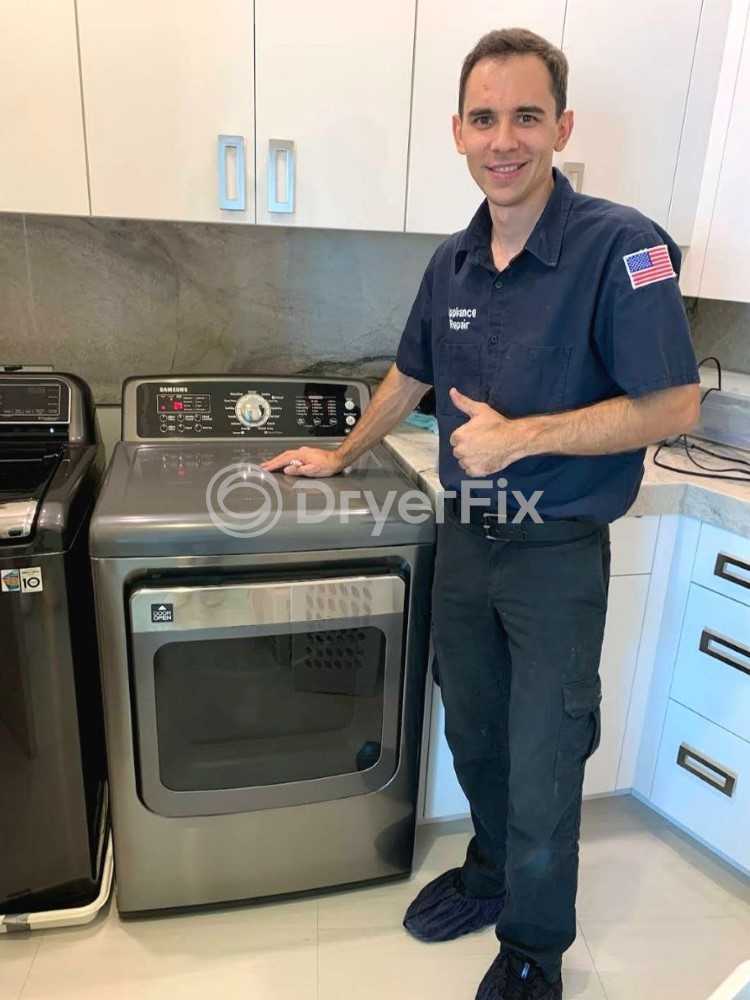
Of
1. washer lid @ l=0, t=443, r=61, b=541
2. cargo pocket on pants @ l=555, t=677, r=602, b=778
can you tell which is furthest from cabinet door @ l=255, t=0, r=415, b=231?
cargo pocket on pants @ l=555, t=677, r=602, b=778

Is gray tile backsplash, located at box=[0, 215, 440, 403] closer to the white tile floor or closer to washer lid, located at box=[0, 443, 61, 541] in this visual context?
washer lid, located at box=[0, 443, 61, 541]

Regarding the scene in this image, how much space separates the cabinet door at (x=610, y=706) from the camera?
1702 millimetres

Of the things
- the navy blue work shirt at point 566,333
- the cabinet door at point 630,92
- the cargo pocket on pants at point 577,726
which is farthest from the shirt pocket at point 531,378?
the cabinet door at point 630,92

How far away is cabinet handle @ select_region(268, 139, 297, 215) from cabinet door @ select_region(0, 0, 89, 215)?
0.38 metres

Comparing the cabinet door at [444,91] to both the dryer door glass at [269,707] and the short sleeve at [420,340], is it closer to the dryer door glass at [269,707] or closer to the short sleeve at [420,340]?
the short sleeve at [420,340]

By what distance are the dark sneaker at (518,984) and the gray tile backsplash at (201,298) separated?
4.84ft

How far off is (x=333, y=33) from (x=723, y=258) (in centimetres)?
107

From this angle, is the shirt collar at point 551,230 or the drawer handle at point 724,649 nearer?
the shirt collar at point 551,230

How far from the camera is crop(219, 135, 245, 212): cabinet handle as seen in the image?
1.57 metres

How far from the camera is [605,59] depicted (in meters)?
1.74

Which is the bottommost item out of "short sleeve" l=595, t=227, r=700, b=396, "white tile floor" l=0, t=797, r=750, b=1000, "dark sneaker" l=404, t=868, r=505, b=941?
"white tile floor" l=0, t=797, r=750, b=1000

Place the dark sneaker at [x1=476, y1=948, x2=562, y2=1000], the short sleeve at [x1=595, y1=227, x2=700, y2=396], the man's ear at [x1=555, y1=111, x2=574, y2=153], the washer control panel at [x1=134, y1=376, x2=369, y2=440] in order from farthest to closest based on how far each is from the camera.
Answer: the washer control panel at [x1=134, y1=376, x2=369, y2=440]
the dark sneaker at [x1=476, y1=948, x2=562, y2=1000]
the man's ear at [x1=555, y1=111, x2=574, y2=153]
the short sleeve at [x1=595, y1=227, x2=700, y2=396]

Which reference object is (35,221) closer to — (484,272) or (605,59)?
(484,272)

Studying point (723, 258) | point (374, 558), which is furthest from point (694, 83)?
point (374, 558)
